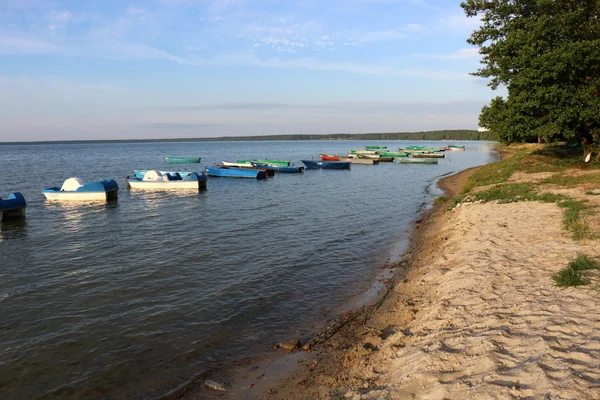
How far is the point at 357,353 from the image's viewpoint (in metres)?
7.50

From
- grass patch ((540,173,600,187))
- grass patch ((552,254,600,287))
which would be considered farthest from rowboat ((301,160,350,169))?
grass patch ((552,254,600,287))

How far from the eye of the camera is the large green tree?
25016mm

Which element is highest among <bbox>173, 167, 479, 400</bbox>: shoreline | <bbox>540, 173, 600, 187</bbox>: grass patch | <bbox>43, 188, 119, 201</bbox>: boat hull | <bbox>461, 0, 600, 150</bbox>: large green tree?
<bbox>461, 0, 600, 150</bbox>: large green tree

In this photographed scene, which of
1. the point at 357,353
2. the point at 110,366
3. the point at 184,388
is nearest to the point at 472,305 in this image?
the point at 357,353

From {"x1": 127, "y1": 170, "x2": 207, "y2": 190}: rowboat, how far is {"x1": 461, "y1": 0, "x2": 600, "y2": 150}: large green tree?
25.6 meters

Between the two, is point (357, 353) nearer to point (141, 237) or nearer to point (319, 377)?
point (319, 377)

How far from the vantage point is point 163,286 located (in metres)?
12.3

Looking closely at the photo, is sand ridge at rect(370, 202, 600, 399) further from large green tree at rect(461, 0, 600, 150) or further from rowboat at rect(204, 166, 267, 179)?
rowboat at rect(204, 166, 267, 179)

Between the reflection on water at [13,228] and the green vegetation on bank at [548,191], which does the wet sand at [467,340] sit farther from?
the reflection on water at [13,228]

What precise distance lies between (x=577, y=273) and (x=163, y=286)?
36.2 ft

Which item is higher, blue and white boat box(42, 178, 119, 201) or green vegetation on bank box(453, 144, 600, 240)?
green vegetation on bank box(453, 144, 600, 240)

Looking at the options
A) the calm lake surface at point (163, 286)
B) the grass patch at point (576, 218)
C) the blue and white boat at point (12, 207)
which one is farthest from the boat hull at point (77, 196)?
the grass patch at point (576, 218)

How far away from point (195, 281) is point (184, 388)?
5.75 m

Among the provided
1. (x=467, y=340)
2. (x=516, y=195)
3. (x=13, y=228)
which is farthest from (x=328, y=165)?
(x=467, y=340)
